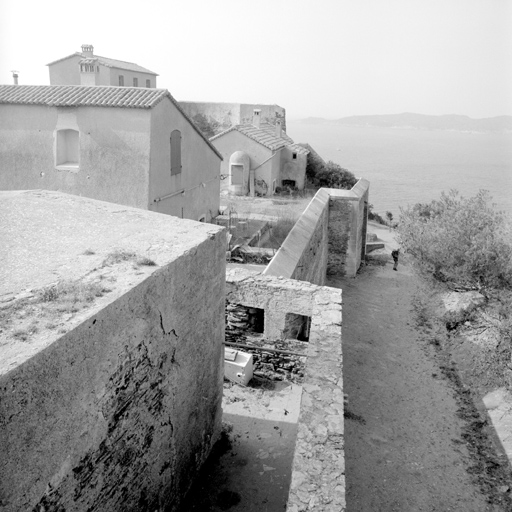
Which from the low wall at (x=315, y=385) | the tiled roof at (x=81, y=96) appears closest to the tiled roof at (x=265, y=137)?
the tiled roof at (x=81, y=96)

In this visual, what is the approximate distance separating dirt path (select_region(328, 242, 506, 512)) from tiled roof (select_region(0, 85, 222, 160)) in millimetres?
8456

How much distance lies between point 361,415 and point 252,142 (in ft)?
76.7

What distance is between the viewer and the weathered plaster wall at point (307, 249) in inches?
462

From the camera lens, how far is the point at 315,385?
632 centimetres

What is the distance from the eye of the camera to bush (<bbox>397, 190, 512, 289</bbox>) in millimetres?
13672

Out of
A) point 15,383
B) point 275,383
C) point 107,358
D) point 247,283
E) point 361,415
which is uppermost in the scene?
point 15,383

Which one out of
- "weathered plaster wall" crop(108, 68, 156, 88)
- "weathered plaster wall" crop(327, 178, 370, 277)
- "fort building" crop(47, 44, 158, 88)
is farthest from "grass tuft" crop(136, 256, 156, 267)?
"weathered plaster wall" crop(108, 68, 156, 88)

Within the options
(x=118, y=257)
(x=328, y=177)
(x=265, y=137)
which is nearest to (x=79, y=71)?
(x=265, y=137)

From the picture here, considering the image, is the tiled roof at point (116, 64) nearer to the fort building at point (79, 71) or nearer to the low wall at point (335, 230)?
the fort building at point (79, 71)

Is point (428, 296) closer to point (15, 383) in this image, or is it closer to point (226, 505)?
point (226, 505)

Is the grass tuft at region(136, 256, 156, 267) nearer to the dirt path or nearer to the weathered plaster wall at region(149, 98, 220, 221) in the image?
the dirt path

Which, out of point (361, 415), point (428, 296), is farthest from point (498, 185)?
point (361, 415)

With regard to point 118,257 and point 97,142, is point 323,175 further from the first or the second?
point 118,257

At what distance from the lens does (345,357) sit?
13.7 metres
